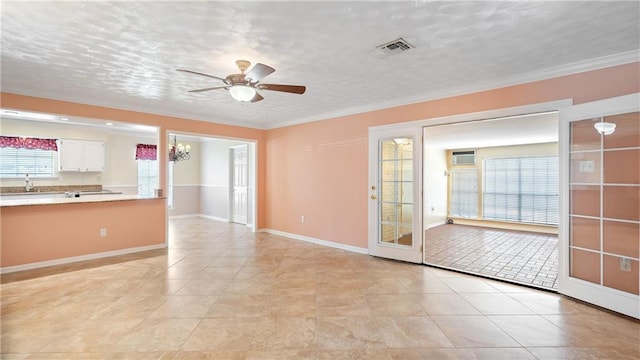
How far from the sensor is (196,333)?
241 cm

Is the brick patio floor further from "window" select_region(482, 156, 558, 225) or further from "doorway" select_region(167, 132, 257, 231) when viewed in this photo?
"doorway" select_region(167, 132, 257, 231)

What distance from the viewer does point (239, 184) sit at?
319 inches

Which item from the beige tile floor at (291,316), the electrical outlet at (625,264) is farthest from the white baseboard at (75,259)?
Result: the electrical outlet at (625,264)

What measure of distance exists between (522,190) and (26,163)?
12.2 m

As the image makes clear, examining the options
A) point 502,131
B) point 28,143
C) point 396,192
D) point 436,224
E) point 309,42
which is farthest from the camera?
point 436,224

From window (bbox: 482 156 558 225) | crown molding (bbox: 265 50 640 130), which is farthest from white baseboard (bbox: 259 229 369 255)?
window (bbox: 482 156 558 225)

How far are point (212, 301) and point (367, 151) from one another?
333 centimetres

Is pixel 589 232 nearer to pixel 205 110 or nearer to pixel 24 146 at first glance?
pixel 205 110

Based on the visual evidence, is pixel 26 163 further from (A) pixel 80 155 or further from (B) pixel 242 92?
(B) pixel 242 92

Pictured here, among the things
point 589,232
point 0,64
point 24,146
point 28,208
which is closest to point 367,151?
point 589,232

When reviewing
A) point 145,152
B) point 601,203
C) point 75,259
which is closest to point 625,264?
point 601,203

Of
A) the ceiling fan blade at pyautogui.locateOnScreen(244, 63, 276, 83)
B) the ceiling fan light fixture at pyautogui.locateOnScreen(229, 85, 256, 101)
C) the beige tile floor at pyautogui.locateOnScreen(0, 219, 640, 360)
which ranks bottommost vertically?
the beige tile floor at pyautogui.locateOnScreen(0, 219, 640, 360)

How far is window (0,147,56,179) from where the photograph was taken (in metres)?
6.13

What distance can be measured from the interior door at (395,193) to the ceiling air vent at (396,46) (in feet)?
5.77
